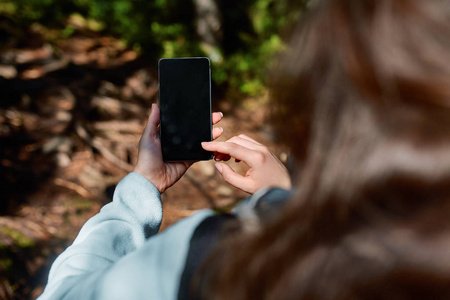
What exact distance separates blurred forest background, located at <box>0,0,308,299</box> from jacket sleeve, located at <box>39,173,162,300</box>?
631mm

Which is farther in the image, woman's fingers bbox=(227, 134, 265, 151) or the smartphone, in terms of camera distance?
the smartphone

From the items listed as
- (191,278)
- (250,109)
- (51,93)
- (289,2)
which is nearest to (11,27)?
(51,93)

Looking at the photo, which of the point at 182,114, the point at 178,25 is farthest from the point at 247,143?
the point at 178,25

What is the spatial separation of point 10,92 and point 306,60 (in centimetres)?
425

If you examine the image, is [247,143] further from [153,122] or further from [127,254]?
[127,254]

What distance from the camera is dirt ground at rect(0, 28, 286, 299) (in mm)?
2713

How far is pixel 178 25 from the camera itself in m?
6.22

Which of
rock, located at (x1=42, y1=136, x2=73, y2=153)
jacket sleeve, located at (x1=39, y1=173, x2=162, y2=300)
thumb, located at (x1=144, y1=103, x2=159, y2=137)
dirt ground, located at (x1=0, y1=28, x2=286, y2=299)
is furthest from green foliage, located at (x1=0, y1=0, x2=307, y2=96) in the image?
jacket sleeve, located at (x1=39, y1=173, x2=162, y2=300)

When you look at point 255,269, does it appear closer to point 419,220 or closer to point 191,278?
point 191,278

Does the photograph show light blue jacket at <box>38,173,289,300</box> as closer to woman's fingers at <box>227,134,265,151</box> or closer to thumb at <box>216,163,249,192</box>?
thumb at <box>216,163,249,192</box>

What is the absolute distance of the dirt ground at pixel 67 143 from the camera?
2.71m

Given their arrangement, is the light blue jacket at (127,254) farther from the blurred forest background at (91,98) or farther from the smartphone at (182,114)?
the blurred forest background at (91,98)

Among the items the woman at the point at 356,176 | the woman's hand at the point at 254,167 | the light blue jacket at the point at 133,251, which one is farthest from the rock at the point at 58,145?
the woman at the point at 356,176

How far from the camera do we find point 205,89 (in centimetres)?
180
